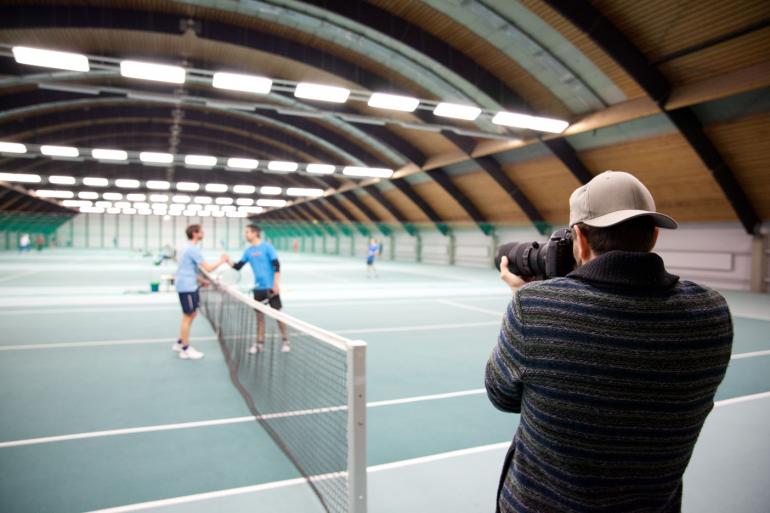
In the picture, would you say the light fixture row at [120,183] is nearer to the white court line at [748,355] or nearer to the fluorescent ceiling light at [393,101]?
the fluorescent ceiling light at [393,101]

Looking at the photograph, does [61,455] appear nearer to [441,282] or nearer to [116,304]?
[116,304]

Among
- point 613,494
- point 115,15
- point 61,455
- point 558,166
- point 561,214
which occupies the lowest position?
point 61,455

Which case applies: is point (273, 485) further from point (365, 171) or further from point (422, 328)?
point (365, 171)

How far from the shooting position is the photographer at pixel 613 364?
1.34m

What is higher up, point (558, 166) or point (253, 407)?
point (558, 166)

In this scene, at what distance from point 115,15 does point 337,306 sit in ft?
37.2

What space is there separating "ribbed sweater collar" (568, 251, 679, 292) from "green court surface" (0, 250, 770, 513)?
2.66 metres

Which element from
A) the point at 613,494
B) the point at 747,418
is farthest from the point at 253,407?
the point at 747,418

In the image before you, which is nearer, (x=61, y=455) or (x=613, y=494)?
(x=613, y=494)

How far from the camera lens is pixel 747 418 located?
526cm

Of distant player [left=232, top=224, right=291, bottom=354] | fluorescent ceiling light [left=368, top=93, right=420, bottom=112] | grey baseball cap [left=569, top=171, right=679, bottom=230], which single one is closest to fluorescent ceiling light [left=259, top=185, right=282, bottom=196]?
fluorescent ceiling light [left=368, top=93, right=420, bottom=112]

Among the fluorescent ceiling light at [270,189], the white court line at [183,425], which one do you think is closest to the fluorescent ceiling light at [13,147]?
the fluorescent ceiling light at [270,189]

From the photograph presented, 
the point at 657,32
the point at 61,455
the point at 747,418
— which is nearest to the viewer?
the point at 61,455

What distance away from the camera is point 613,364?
52.9 inches
